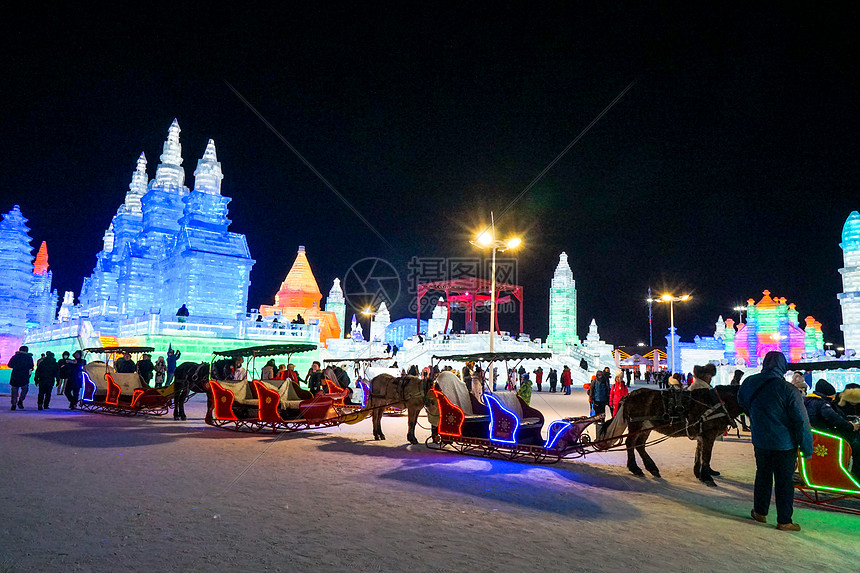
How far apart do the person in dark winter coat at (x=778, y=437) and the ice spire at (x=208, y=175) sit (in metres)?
34.8

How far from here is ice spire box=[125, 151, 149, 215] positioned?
144 feet

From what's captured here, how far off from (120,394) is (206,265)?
17.8 metres

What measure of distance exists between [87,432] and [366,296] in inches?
3245

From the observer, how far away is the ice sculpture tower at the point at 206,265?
31.9m

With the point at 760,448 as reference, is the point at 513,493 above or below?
below

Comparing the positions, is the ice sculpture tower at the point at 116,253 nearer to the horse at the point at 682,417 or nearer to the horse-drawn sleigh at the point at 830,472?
the horse at the point at 682,417

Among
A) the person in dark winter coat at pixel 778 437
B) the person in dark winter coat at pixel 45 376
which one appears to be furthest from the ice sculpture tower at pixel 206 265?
the person in dark winter coat at pixel 778 437

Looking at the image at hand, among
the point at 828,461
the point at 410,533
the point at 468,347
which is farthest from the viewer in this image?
the point at 468,347

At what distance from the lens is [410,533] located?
4.83 meters

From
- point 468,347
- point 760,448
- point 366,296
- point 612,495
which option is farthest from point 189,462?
point 366,296

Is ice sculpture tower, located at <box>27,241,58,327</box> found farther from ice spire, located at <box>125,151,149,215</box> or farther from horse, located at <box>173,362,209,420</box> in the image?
horse, located at <box>173,362,209,420</box>

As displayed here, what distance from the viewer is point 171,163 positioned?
131 ft

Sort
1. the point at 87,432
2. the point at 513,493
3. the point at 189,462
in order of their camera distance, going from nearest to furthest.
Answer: the point at 513,493, the point at 189,462, the point at 87,432

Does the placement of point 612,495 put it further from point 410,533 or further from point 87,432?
point 87,432
